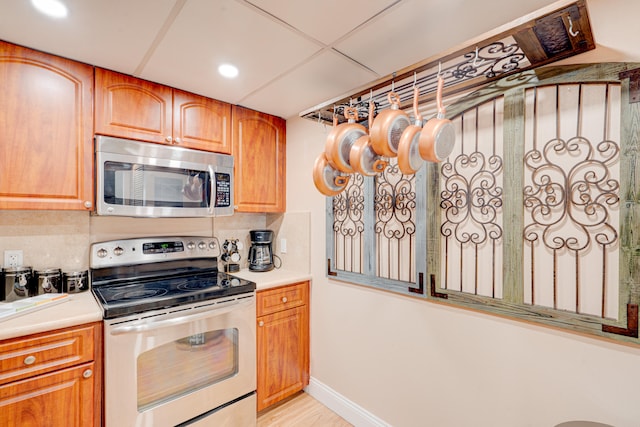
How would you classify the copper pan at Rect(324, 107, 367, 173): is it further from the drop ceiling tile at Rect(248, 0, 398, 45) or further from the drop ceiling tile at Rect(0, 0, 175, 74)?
the drop ceiling tile at Rect(0, 0, 175, 74)

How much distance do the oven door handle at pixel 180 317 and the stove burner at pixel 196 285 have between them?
0.15 m

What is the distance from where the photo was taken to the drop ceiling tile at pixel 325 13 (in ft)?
3.67

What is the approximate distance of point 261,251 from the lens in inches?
96.8

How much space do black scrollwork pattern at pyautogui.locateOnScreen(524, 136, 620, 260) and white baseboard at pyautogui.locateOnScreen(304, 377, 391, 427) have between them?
1.45m

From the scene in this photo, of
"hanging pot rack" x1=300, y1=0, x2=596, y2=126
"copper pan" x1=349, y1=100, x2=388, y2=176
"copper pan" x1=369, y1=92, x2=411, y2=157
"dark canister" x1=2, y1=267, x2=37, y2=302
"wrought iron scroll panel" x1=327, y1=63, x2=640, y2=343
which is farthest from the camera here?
"dark canister" x1=2, y1=267, x2=37, y2=302

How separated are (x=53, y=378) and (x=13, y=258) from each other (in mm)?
788

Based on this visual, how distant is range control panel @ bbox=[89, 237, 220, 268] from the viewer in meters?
1.83

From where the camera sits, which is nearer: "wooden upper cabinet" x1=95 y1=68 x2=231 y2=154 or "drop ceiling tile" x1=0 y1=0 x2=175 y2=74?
"drop ceiling tile" x1=0 y1=0 x2=175 y2=74

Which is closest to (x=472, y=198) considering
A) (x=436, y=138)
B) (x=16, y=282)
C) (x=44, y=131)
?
(x=436, y=138)

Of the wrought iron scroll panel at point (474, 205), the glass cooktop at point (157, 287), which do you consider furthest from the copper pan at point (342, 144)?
the glass cooktop at point (157, 287)

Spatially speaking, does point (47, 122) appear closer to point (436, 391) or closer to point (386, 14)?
point (386, 14)

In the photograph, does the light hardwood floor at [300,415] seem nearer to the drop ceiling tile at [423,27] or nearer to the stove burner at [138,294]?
the stove burner at [138,294]

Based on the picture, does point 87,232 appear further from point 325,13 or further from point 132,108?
point 325,13

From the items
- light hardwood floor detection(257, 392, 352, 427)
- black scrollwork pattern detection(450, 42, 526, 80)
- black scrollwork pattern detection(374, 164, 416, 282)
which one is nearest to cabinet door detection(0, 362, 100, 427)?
light hardwood floor detection(257, 392, 352, 427)
